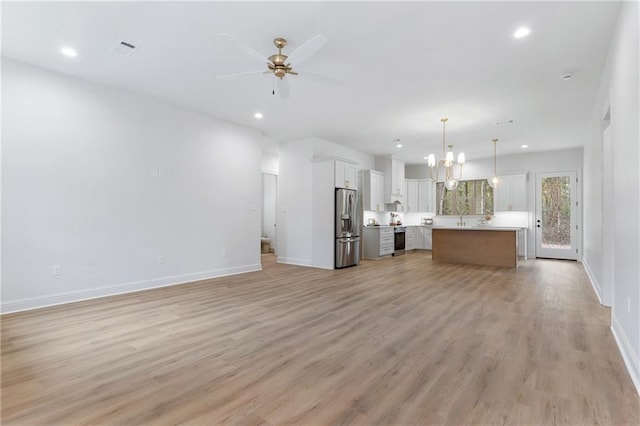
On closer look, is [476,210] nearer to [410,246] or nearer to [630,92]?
[410,246]

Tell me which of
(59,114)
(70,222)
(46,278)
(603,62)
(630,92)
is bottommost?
(46,278)

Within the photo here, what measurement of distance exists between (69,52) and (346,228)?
5.44m

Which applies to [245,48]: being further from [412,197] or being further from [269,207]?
[412,197]

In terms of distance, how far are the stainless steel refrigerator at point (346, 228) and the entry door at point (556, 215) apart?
5446mm

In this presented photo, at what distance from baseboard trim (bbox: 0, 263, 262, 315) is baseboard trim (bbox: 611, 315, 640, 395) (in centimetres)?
556

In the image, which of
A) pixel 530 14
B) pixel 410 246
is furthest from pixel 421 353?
pixel 410 246

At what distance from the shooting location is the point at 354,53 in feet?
11.7

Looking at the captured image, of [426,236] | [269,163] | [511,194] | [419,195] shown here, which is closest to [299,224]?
[269,163]

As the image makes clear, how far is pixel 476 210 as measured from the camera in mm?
9805

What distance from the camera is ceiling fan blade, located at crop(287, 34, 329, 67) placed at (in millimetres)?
2783

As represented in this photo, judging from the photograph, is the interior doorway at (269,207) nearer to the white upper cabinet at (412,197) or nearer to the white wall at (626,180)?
the white upper cabinet at (412,197)

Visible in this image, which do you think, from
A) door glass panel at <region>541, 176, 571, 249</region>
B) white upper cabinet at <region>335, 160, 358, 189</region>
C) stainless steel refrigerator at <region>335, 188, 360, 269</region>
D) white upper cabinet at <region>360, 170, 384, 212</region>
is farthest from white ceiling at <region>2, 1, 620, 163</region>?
door glass panel at <region>541, 176, 571, 249</region>

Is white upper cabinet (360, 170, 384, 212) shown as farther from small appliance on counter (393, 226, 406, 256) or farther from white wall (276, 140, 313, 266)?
white wall (276, 140, 313, 266)

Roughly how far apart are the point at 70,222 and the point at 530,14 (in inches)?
227
